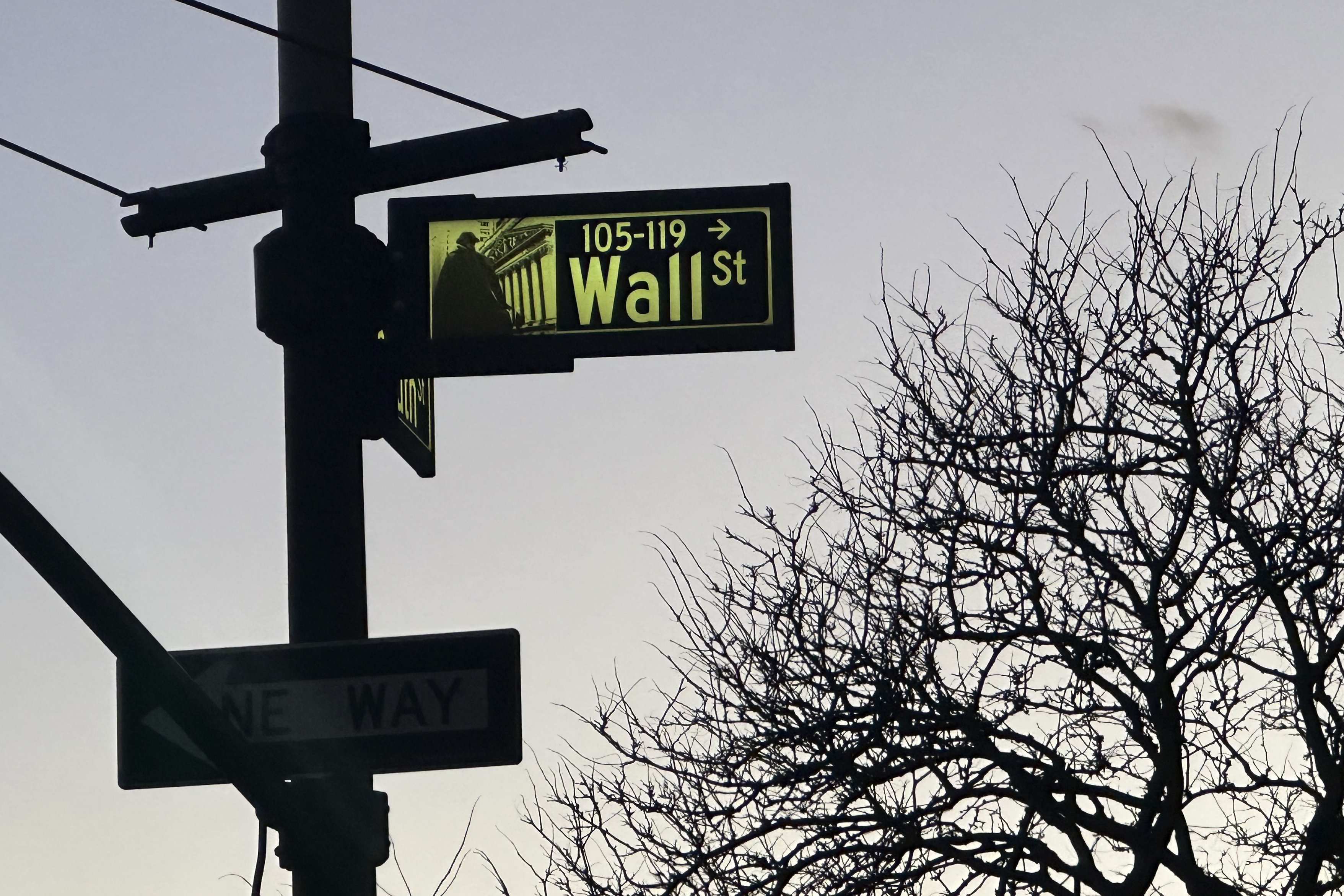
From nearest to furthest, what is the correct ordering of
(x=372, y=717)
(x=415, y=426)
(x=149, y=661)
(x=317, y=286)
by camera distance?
(x=149, y=661) → (x=372, y=717) → (x=317, y=286) → (x=415, y=426)

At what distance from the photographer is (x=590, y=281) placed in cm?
483

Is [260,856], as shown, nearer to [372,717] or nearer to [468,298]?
[372,717]

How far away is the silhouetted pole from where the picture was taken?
14.5ft

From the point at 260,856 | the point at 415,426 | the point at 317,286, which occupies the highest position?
the point at 317,286

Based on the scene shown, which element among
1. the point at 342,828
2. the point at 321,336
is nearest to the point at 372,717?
the point at 342,828

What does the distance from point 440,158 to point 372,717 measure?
4.98ft

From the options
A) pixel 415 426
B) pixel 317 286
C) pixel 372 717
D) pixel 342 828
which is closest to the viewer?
pixel 342 828

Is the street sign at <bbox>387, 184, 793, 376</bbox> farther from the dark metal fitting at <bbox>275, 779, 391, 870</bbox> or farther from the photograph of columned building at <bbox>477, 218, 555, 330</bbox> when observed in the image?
the dark metal fitting at <bbox>275, 779, 391, 870</bbox>

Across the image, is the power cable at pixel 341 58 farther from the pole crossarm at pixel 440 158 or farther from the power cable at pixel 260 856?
the power cable at pixel 260 856

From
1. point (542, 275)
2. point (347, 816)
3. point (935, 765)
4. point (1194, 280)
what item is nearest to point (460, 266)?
point (542, 275)

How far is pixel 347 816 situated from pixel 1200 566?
27.1ft

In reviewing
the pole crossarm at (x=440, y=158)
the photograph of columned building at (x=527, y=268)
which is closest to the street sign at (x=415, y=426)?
the photograph of columned building at (x=527, y=268)

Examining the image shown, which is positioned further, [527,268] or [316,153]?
[527,268]

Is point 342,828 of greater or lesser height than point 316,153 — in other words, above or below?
below
